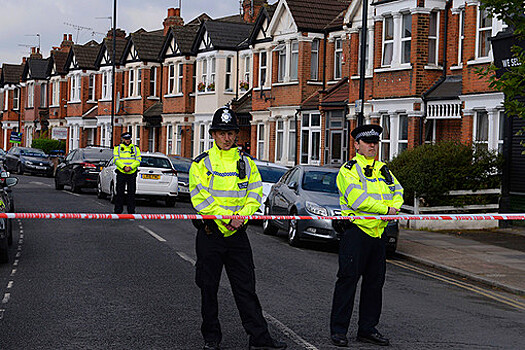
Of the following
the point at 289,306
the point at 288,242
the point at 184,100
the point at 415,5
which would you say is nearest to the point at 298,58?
the point at 415,5

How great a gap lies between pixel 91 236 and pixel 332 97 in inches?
767

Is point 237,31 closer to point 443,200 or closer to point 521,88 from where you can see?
point 443,200

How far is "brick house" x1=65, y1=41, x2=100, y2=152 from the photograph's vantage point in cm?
6581

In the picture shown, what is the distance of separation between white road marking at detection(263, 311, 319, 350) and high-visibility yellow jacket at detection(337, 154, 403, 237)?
3.85 feet

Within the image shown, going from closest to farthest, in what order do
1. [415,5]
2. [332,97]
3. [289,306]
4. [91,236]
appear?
[289,306]
[91,236]
[415,5]
[332,97]

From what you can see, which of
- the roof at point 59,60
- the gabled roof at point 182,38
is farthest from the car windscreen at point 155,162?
the roof at point 59,60

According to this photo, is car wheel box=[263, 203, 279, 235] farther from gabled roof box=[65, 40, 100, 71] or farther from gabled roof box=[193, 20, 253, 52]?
gabled roof box=[65, 40, 100, 71]

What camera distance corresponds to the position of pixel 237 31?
155 feet

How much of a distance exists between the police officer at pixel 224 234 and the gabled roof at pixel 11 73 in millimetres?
86041

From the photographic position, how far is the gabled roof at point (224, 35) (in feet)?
151

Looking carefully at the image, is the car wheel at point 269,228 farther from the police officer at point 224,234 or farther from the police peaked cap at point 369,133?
the police officer at point 224,234

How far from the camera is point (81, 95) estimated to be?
217ft

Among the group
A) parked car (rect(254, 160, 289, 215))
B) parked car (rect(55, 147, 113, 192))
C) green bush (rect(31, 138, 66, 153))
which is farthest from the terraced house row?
parked car (rect(55, 147, 113, 192))

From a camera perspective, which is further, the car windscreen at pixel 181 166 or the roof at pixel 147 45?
the roof at pixel 147 45
